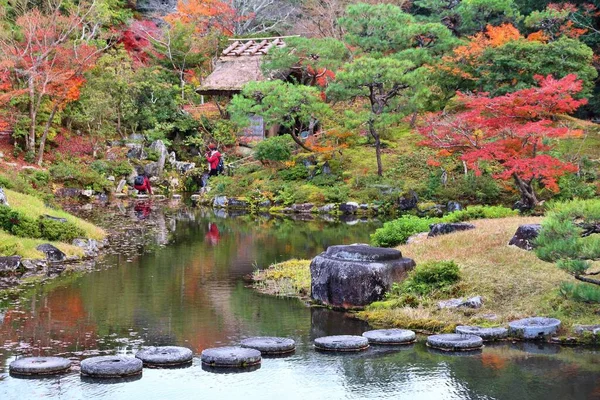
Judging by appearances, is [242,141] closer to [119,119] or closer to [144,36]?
[119,119]

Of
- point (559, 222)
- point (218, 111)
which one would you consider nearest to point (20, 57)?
point (218, 111)

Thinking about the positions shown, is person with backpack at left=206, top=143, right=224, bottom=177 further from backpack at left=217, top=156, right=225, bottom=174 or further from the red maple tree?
the red maple tree

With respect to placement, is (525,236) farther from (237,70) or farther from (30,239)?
(237,70)

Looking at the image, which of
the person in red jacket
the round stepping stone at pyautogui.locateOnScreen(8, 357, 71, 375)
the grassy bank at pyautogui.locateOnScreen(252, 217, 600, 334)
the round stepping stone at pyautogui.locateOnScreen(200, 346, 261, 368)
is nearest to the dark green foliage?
the grassy bank at pyautogui.locateOnScreen(252, 217, 600, 334)

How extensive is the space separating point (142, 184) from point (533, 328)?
23367mm

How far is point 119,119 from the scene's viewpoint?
3350 cm

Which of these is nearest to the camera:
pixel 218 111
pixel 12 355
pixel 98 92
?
pixel 12 355

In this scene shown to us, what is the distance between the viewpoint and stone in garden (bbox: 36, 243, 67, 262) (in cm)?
1577

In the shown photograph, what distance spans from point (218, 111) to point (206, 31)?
7063mm

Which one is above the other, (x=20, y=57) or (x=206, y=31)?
(x=206, y=31)

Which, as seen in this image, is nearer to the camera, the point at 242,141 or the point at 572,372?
the point at 572,372

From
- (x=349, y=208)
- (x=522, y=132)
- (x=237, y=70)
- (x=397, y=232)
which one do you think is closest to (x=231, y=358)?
(x=397, y=232)

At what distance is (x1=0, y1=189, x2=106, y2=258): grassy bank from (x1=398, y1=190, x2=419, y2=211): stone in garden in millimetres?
11019

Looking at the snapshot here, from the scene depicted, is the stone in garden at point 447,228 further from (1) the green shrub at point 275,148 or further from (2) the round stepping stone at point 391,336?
(1) the green shrub at point 275,148
